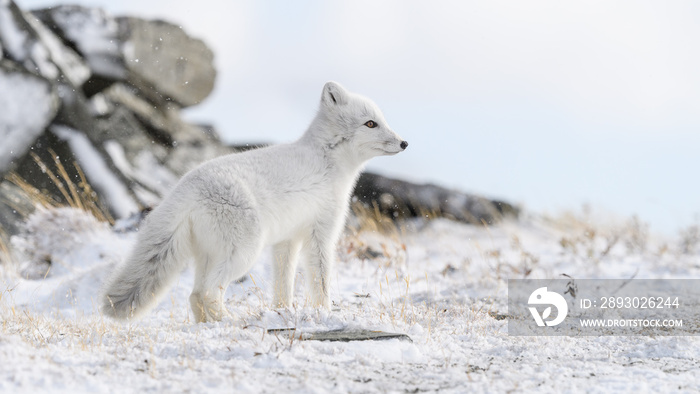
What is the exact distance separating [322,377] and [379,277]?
4138 mm

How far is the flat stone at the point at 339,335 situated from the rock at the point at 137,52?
35.0ft

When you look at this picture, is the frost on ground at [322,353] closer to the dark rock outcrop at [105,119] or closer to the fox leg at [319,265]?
the fox leg at [319,265]

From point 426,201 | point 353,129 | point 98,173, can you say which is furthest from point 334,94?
point 426,201

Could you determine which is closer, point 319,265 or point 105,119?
point 319,265

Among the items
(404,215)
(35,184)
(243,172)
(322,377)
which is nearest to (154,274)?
(243,172)

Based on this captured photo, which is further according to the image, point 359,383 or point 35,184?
point 35,184

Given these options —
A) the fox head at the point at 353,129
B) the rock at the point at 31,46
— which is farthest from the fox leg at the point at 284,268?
the rock at the point at 31,46

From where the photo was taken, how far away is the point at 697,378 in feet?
10.8

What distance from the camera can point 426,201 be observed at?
13.5 meters

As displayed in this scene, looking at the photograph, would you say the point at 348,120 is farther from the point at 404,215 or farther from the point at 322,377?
the point at 404,215

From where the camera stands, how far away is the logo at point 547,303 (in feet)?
16.4

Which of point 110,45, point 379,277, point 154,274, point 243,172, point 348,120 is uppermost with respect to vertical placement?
point 110,45

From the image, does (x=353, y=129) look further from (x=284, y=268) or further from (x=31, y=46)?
(x=31, y=46)

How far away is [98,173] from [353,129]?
23.7 ft
